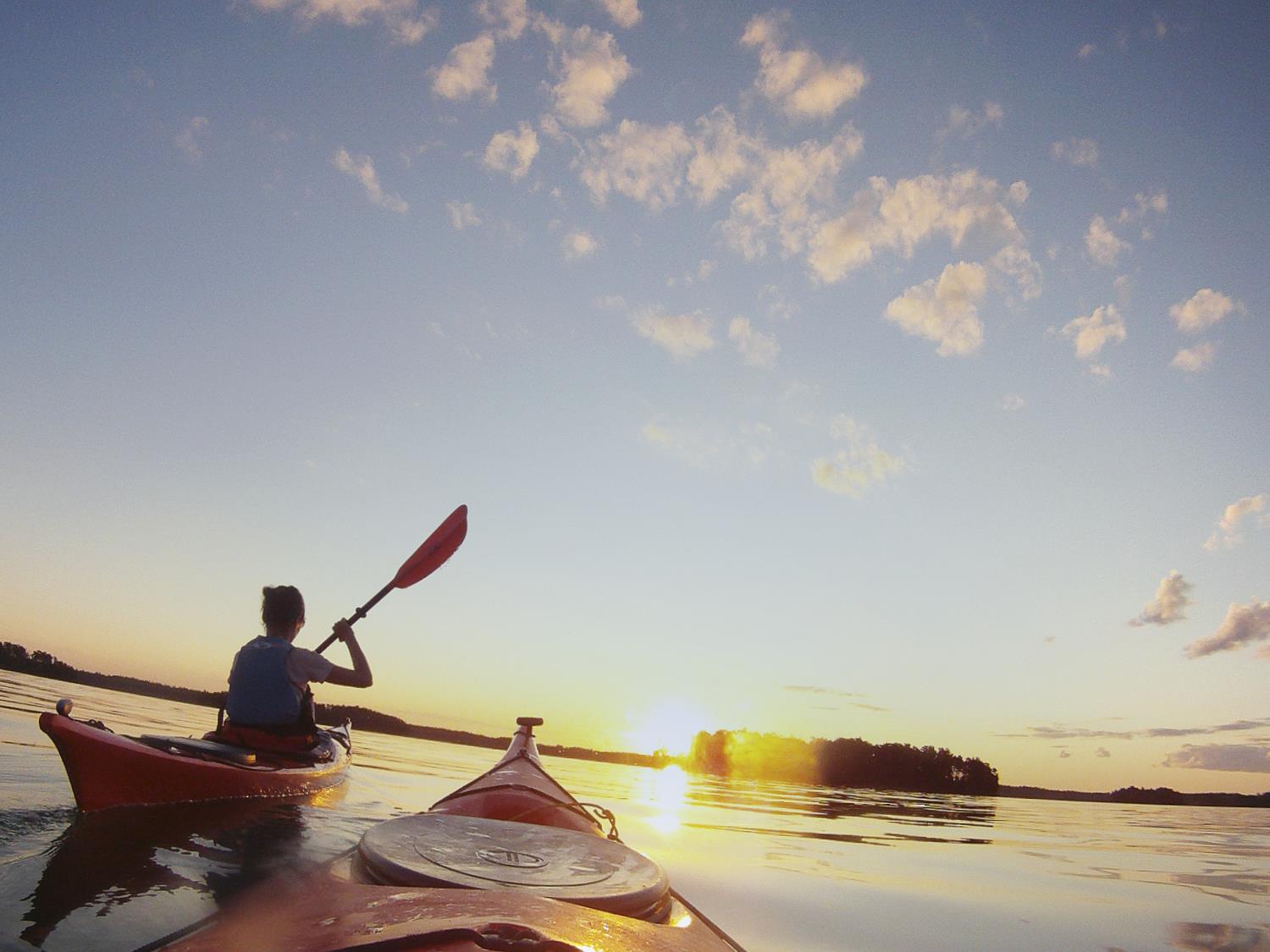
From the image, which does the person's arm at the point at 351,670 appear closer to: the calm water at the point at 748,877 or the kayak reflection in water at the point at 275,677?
the kayak reflection in water at the point at 275,677

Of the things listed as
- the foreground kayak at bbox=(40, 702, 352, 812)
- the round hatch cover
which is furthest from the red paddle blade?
the round hatch cover

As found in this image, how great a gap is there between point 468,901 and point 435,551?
7382 mm

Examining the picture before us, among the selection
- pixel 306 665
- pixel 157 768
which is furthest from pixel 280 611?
pixel 157 768

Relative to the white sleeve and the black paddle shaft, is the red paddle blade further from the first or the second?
the white sleeve

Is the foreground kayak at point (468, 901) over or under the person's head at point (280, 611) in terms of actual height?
under

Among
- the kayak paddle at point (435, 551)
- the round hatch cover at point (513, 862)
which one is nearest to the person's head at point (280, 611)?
the kayak paddle at point (435, 551)

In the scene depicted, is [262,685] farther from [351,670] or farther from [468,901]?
[468,901]

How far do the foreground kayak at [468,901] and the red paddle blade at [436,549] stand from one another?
234 inches

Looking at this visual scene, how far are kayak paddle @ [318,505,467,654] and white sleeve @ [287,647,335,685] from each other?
2.59 m

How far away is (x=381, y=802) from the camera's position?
779 centimetres

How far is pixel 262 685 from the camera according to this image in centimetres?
582

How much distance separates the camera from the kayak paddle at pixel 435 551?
8547 mm

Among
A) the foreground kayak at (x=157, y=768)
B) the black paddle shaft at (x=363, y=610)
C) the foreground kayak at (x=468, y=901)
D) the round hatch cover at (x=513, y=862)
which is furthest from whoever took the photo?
the black paddle shaft at (x=363, y=610)

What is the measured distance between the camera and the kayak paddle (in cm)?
855
